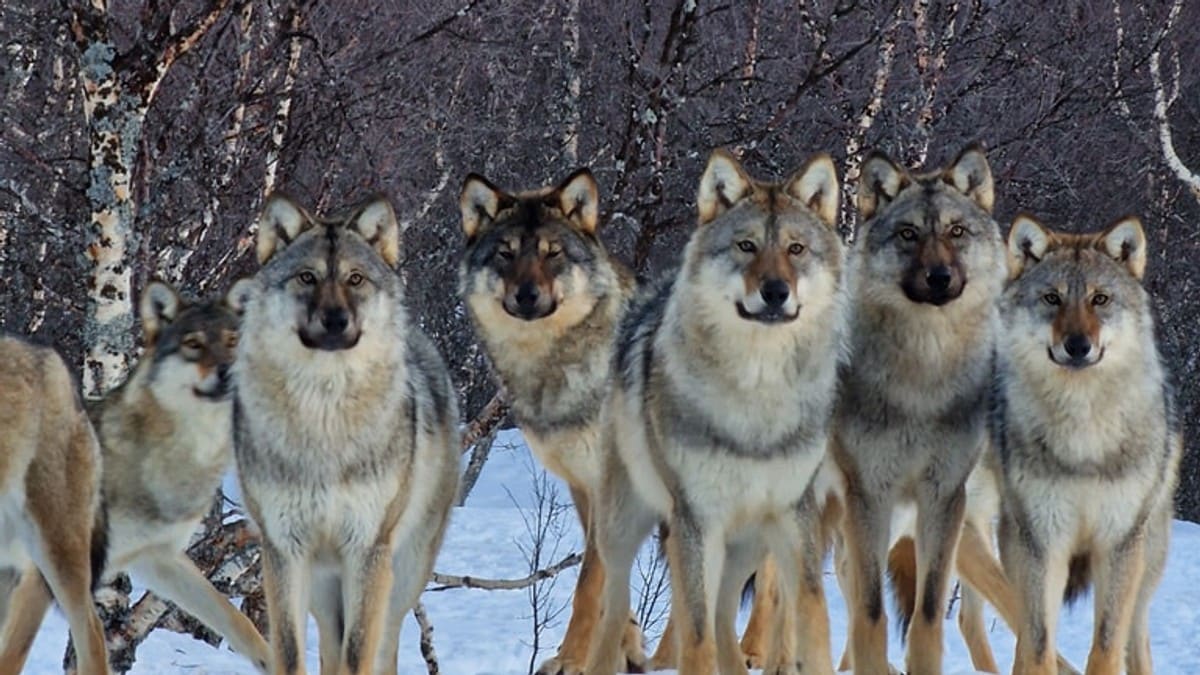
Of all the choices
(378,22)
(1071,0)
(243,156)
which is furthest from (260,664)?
(1071,0)

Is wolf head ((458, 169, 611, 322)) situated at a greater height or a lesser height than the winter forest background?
lesser

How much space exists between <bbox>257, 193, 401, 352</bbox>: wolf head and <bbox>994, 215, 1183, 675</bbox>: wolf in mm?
2385

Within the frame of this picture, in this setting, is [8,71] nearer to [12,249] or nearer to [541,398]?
[12,249]

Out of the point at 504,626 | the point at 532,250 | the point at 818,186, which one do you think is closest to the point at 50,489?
the point at 532,250

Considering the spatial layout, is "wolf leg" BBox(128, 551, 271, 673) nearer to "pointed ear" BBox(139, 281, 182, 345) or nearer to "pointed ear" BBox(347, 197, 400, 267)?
"pointed ear" BBox(139, 281, 182, 345)

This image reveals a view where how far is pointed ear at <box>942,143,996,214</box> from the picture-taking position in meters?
6.38

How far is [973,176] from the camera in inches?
252

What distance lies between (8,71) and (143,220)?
6054 mm

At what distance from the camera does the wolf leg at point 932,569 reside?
6094 millimetres

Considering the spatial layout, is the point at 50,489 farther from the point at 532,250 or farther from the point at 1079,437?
the point at 1079,437

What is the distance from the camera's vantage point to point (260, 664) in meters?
6.67

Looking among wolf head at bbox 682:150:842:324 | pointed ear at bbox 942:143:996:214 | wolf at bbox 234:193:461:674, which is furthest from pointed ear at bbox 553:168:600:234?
pointed ear at bbox 942:143:996:214

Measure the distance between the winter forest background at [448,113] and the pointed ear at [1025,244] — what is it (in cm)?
351

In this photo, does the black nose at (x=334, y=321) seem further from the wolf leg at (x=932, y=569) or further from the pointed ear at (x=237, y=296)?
the wolf leg at (x=932, y=569)
